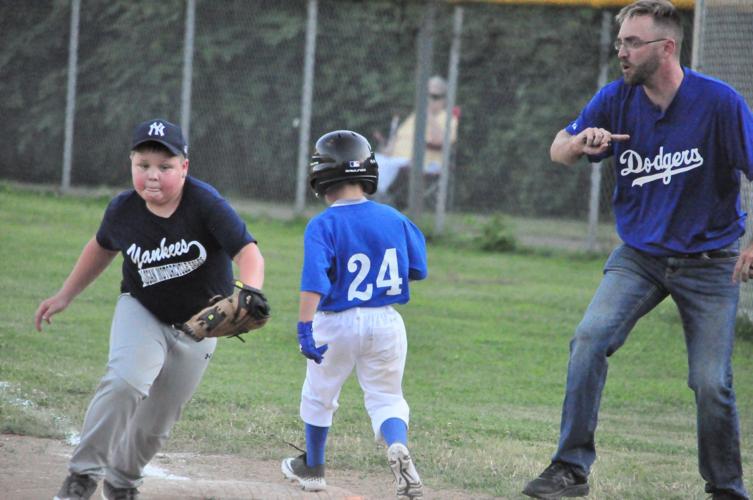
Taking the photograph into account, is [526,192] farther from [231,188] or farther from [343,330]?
[343,330]

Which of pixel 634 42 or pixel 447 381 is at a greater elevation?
pixel 634 42

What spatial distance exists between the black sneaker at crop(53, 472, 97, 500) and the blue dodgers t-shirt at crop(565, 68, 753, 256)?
97.8 inches

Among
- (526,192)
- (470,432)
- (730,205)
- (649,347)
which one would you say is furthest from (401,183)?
(730,205)

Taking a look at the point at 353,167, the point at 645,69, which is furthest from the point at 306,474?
the point at 645,69

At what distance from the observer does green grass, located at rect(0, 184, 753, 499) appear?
6.18 meters

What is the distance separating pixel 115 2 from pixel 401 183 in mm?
4620

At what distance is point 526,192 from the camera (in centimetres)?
1492

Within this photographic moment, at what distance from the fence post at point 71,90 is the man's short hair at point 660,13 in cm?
1196

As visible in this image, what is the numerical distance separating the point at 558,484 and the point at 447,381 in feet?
10.9

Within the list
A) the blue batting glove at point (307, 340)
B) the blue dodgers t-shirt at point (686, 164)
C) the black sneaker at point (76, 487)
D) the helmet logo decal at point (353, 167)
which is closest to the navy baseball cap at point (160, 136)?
the helmet logo decal at point (353, 167)

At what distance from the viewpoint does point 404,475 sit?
4.98m

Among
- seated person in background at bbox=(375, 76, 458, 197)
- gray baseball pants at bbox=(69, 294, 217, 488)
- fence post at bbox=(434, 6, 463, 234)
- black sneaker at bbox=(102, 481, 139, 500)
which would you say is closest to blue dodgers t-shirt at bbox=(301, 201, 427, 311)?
gray baseball pants at bbox=(69, 294, 217, 488)

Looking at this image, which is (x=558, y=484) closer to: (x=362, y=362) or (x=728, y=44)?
(x=362, y=362)

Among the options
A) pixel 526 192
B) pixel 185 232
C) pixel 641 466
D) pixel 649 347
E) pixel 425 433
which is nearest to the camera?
pixel 185 232
